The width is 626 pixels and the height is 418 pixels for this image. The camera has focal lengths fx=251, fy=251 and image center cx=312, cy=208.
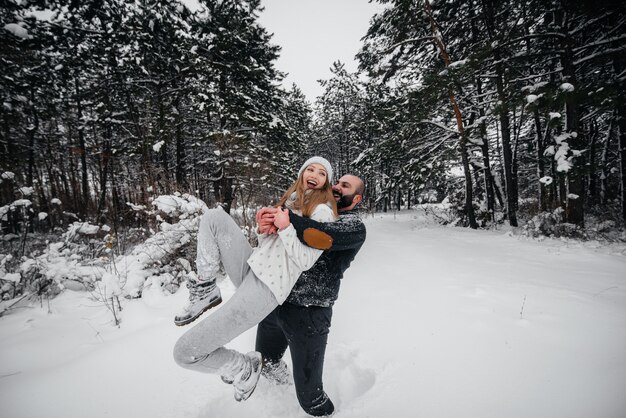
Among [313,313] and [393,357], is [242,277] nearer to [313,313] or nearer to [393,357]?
[313,313]

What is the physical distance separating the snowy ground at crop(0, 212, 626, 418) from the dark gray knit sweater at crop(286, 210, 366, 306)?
0.81 m

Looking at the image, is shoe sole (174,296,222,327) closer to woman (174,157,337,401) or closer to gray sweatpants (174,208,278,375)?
woman (174,157,337,401)

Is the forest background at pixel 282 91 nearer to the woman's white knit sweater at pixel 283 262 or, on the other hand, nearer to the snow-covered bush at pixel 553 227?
the snow-covered bush at pixel 553 227

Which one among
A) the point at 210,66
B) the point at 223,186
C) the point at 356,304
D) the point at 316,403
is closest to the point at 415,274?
the point at 356,304

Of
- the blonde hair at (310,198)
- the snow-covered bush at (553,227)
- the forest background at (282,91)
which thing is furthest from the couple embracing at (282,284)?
the snow-covered bush at (553,227)

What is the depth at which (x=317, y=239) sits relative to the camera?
4.49 ft

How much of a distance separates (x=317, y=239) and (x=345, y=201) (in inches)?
23.4

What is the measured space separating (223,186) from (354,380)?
1038 centimetres

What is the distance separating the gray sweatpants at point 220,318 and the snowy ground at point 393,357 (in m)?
0.51

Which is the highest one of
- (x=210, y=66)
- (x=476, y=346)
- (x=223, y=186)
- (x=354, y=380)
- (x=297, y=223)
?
(x=210, y=66)

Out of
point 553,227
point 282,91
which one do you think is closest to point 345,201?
point 553,227

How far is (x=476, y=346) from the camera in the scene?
211cm

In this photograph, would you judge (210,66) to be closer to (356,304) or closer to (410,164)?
(410,164)

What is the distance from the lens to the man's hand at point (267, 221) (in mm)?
1503
